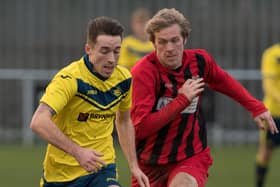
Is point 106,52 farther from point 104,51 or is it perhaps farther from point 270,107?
point 270,107

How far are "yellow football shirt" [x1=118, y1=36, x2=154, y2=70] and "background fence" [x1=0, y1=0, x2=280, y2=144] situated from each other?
315 cm

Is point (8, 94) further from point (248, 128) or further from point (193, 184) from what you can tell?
point (193, 184)

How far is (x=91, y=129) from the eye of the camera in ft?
21.7

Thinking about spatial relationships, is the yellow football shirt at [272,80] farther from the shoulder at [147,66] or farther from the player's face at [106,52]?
the player's face at [106,52]

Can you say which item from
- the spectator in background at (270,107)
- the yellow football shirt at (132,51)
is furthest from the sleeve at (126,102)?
the yellow football shirt at (132,51)

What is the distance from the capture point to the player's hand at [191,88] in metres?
6.84

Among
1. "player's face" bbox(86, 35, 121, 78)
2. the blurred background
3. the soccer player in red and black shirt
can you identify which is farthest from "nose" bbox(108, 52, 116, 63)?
the blurred background

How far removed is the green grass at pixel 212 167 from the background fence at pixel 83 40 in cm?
57

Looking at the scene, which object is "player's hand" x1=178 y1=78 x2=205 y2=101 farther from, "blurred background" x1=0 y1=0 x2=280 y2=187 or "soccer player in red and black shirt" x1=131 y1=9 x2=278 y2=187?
"blurred background" x1=0 y1=0 x2=280 y2=187

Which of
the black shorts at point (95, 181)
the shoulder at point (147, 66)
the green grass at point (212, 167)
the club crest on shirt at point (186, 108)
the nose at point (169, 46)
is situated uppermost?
the nose at point (169, 46)

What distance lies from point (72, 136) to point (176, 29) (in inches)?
46.9

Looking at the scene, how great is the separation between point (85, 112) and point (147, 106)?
634 millimetres

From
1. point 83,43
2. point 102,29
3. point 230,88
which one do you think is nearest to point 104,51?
point 102,29

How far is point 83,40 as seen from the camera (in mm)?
16969
